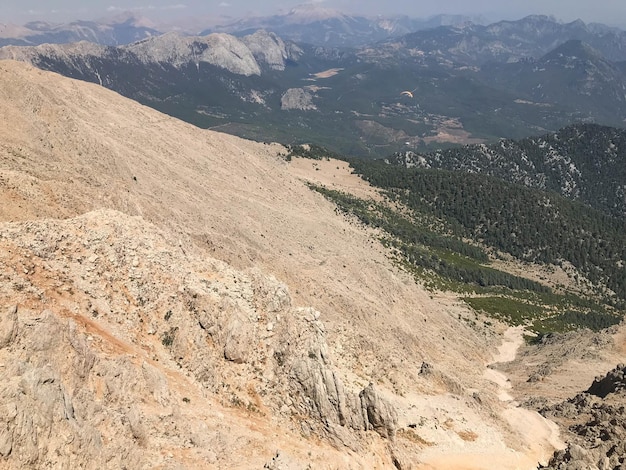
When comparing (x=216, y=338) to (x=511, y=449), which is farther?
(x=511, y=449)

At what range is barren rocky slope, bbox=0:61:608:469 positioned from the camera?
28.6m

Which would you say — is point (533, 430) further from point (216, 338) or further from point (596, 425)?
point (216, 338)

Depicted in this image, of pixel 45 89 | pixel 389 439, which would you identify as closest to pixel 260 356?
pixel 389 439

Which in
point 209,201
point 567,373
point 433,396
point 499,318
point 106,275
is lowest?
point 499,318

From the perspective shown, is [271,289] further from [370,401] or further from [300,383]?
[370,401]

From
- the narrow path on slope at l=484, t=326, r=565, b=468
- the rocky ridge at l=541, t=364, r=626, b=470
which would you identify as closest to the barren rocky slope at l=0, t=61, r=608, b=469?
the narrow path on slope at l=484, t=326, r=565, b=468

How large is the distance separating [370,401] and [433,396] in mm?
16517

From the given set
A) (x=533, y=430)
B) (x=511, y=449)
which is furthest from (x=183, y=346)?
(x=533, y=430)

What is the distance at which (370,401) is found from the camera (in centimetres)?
4209

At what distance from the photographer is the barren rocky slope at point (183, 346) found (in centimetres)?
2861

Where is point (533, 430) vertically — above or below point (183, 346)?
below

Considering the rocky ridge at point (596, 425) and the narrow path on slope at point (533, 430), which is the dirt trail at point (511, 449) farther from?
the rocky ridge at point (596, 425)

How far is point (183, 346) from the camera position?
3928 centimetres

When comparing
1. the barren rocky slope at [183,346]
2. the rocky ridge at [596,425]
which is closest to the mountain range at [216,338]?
the barren rocky slope at [183,346]
